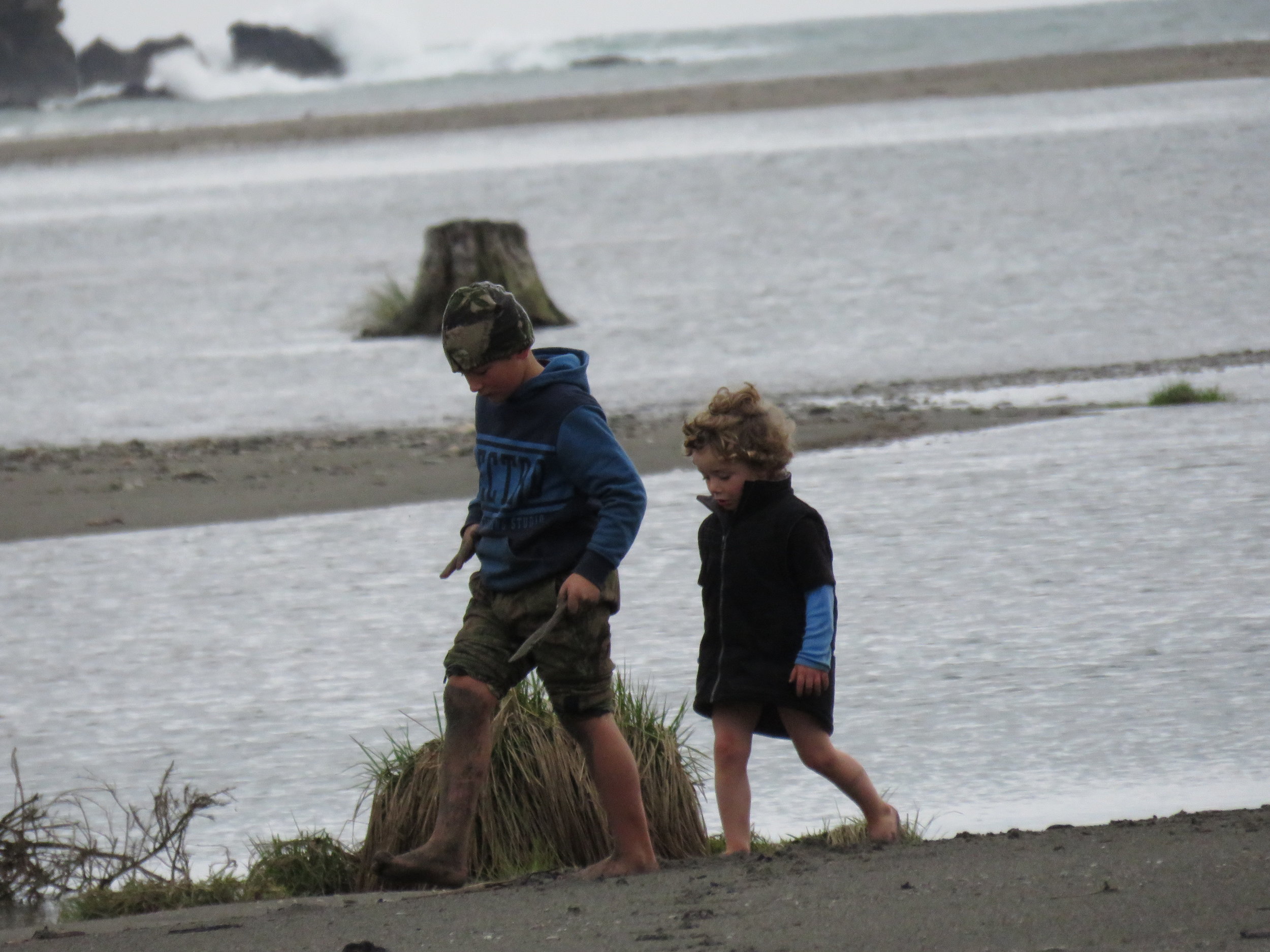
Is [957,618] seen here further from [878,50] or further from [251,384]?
[878,50]

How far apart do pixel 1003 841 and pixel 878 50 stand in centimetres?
9955

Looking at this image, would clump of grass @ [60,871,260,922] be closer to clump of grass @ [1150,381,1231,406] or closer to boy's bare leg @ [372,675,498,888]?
boy's bare leg @ [372,675,498,888]

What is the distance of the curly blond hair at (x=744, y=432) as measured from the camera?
4.23 metres

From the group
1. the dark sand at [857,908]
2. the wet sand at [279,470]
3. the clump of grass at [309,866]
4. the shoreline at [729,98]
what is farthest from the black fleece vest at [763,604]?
the shoreline at [729,98]

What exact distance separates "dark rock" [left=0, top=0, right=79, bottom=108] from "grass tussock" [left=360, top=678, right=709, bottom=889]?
11415cm

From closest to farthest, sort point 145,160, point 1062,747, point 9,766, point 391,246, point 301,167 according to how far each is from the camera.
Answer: point 1062,747
point 9,766
point 391,246
point 301,167
point 145,160

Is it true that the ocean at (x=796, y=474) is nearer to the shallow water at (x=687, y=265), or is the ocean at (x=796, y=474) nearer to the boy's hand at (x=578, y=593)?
the shallow water at (x=687, y=265)

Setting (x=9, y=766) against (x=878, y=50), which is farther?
(x=878, y=50)

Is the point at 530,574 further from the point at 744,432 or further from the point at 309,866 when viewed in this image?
the point at 309,866

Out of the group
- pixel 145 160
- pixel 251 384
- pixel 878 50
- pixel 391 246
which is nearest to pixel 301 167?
pixel 145 160

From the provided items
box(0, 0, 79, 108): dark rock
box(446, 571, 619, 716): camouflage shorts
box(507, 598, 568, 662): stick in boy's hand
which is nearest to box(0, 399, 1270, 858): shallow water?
box(446, 571, 619, 716): camouflage shorts

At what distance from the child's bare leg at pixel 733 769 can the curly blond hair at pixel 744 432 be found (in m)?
0.57

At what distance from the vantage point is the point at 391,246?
2633cm

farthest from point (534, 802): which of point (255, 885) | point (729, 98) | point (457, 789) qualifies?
point (729, 98)
